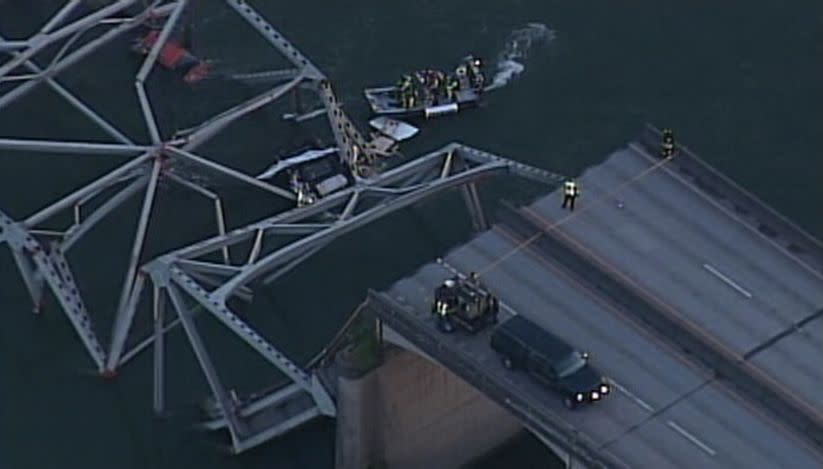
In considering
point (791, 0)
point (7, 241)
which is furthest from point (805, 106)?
point (7, 241)

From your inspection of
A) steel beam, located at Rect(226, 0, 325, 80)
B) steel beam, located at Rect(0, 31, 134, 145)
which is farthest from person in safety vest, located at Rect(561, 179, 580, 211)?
steel beam, located at Rect(0, 31, 134, 145)

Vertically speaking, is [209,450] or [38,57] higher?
[38,57]

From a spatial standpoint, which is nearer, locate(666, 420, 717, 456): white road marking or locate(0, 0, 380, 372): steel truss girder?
locate(666, 420, 717, 456): white road marking

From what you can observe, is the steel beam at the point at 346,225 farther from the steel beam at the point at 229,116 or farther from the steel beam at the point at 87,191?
the steel beam at the point at 229,116

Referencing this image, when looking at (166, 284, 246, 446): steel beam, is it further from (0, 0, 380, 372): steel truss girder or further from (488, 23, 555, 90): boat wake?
(488, 23, 555, 90): boat wake

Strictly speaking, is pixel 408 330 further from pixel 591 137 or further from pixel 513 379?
pixel 591 137

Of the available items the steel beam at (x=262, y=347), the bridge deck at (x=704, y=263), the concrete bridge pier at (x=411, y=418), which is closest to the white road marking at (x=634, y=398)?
the bridge deck at (x=704, y=263)

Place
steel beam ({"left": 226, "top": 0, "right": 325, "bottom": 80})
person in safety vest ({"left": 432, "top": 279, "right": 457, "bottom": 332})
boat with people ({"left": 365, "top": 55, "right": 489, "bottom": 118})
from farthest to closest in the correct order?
boat with people ({"left": 365, "top": 55, "right": 489, "bottom": 118}), steel beam ({"left": 226, "top": 0, "right": 325, "bottom": 80}), person in safety vest ({"left": 432, "top": 279, "right": 457, "bottom": 332})
